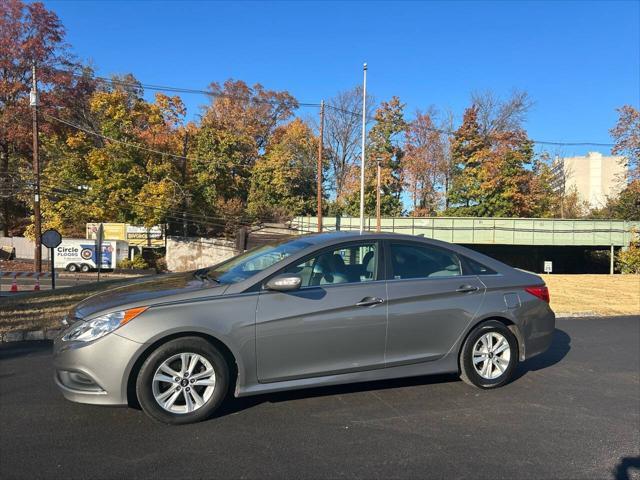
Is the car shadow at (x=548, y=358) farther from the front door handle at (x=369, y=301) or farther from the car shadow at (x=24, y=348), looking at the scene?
the car shadow at (x=24, y=348)

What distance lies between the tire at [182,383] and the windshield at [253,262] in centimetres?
70

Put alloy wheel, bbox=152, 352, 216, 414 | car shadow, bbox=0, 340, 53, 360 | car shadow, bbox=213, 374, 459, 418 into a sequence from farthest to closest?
car shadow, bbox=0, 340, 53, 360, car shadow, bbox=213, 374, 459, 418, alloy wheel, bbox=152, 352, 216, 414

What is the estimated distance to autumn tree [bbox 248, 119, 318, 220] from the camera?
47.2m

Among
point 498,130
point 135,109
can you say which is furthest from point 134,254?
point 498,130

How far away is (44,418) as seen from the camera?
4.01 metres

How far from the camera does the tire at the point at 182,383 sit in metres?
3.79

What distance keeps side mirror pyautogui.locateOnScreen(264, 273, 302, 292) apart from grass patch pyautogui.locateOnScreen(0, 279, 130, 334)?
8.68 ft

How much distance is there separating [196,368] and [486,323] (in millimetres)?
2836

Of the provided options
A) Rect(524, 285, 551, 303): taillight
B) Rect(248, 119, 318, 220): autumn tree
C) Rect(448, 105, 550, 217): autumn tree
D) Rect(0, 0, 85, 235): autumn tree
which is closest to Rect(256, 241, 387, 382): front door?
Rect(524, 285, 551, 303): taillight

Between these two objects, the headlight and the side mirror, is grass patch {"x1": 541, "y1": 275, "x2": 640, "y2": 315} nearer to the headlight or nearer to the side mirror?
the side mirror

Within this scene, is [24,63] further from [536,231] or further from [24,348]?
[536,231]

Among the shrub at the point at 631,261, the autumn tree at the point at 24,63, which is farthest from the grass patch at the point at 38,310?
the shrub at the point at 631,261

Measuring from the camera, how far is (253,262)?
4.70m

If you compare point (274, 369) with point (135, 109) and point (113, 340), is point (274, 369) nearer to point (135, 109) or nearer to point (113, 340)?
point (113, 340)
